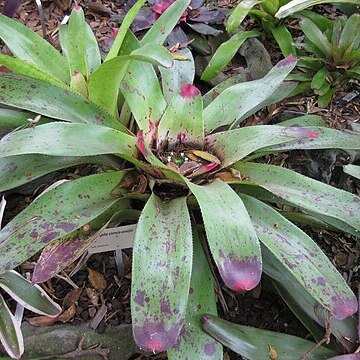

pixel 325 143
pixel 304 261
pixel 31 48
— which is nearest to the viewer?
pixel 304 261

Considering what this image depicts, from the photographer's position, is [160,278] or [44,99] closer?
[160,278]

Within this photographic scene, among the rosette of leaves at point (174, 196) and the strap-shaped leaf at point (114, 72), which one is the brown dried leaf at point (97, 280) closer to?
the rosette of leaves at point (174, 196)

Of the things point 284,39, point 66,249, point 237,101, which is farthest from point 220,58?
point 66,249

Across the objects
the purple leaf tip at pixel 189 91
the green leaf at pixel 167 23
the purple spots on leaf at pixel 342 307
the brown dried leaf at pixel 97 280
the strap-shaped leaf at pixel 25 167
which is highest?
the green leaf at pixel 167 23

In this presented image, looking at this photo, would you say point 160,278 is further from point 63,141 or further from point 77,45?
point 77,45

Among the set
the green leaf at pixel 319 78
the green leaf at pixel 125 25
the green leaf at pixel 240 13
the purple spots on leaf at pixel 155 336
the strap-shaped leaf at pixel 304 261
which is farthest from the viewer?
the green leaf at pixel 319 78

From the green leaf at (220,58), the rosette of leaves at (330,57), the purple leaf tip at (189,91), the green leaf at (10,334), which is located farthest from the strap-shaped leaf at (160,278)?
the rosette of leaves at (330,57)

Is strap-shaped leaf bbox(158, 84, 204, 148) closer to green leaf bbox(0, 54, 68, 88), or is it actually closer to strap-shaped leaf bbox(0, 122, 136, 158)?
strap-shaped leaf bbox(0, 122, 136, 158)
